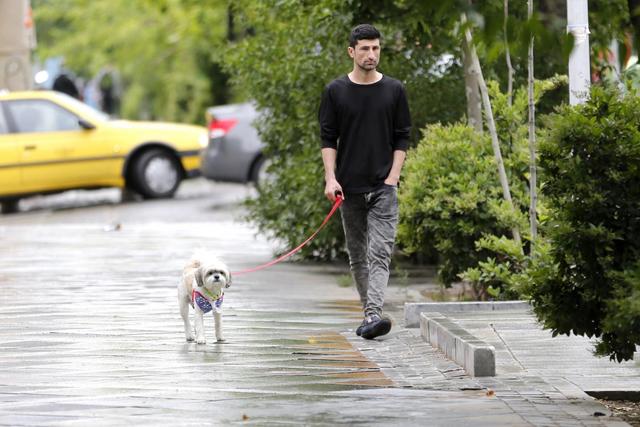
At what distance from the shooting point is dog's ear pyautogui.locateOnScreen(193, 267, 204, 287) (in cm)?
993

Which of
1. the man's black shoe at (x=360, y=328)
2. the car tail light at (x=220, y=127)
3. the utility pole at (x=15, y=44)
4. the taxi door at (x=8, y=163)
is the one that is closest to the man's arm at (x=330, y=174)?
the man's black shoe at (x=360, y=328)

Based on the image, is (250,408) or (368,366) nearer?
(250,408)

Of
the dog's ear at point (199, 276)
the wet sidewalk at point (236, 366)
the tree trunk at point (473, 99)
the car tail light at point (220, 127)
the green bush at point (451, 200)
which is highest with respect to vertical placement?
the tree trunk at point (473, 99)

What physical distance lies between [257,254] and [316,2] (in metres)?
3.90

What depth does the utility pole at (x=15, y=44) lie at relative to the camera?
27.4 metres

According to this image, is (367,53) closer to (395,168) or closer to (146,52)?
(395,168)

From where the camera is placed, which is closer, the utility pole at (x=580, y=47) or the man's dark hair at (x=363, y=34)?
the man's dark hair at (x=363, y=34)

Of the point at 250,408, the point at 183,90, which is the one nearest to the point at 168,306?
the point at 250,408

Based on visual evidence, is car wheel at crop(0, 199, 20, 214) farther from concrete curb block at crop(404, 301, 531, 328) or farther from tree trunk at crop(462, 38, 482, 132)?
concrete curb block at crop(404, 301, 531, 328)

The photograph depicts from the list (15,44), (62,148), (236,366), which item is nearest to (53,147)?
(62,148)

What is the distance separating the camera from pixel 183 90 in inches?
1622

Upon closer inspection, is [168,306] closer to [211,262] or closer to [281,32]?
[211,262]

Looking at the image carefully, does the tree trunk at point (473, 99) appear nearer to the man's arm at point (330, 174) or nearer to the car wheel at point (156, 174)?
the man's arm at point (330, 174)

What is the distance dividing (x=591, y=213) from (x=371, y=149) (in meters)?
2.90
